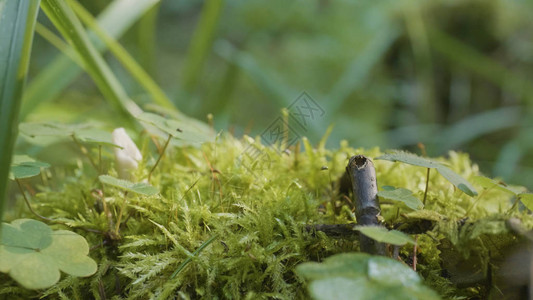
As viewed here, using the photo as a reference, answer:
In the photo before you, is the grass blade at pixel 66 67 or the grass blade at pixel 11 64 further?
the grass blade at pixel 66 67

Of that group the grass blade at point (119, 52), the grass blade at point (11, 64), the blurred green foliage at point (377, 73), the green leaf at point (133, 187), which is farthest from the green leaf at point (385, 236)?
the blurred green foliage at point (377, 73)

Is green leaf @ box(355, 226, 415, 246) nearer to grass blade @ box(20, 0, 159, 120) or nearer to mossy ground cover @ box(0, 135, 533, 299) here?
mossy ground cover @ box(0, 135, 533, 299)

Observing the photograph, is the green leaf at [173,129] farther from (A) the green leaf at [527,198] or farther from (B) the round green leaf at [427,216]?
(A) the green leaf at [527,198]

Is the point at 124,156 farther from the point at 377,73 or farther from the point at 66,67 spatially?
the point at 377,73

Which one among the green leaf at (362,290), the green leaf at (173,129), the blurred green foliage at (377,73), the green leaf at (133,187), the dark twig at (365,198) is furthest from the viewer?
the blurred green foliage at (377,73)

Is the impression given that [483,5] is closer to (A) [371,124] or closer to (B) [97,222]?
(A) [371,124]

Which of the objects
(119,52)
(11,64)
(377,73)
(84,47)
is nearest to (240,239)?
(11,64)
